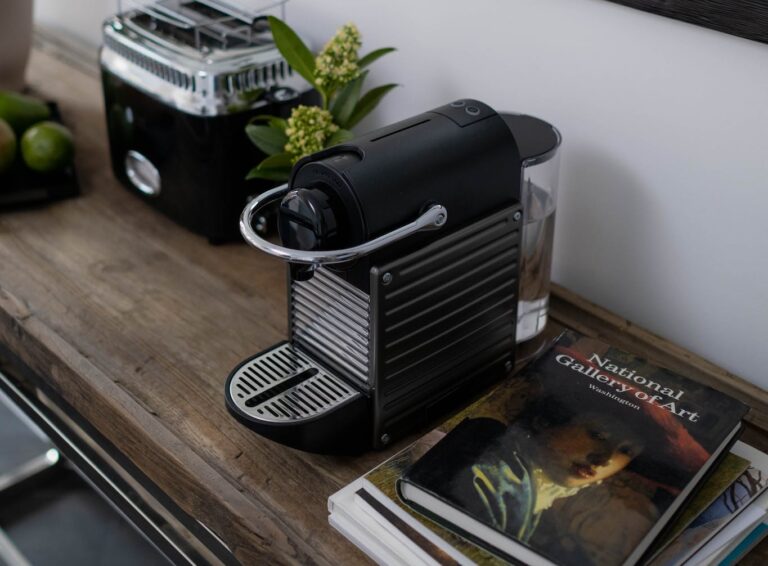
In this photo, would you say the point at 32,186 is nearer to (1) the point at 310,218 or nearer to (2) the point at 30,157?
(2) the point at 30,157

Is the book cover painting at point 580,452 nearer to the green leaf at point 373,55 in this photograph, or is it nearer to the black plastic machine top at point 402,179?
the black plastic machine top at point 402,179

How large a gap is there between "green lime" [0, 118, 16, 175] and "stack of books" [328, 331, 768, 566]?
0.68 metres

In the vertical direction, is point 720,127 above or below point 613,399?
above

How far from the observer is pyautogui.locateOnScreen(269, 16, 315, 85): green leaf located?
978mm

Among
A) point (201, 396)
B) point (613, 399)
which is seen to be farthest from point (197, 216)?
point (613, 399)

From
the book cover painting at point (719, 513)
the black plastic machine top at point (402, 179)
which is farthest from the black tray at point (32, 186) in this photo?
the book cover painting at point (719, 513)

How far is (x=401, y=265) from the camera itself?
71 centimetres

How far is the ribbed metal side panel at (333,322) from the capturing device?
739mm

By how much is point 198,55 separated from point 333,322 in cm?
41

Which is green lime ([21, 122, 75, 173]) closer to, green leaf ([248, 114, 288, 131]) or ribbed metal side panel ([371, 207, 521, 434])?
green leaf ([248, 114, 288, 131])

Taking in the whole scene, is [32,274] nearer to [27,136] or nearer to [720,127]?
[27,136]

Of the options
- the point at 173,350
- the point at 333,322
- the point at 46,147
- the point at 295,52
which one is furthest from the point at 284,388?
the point at 46,147

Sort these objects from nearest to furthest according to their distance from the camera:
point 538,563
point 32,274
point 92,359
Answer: point 538,563, point 92,359, point 32,274

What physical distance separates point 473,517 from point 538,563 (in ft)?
0.17
